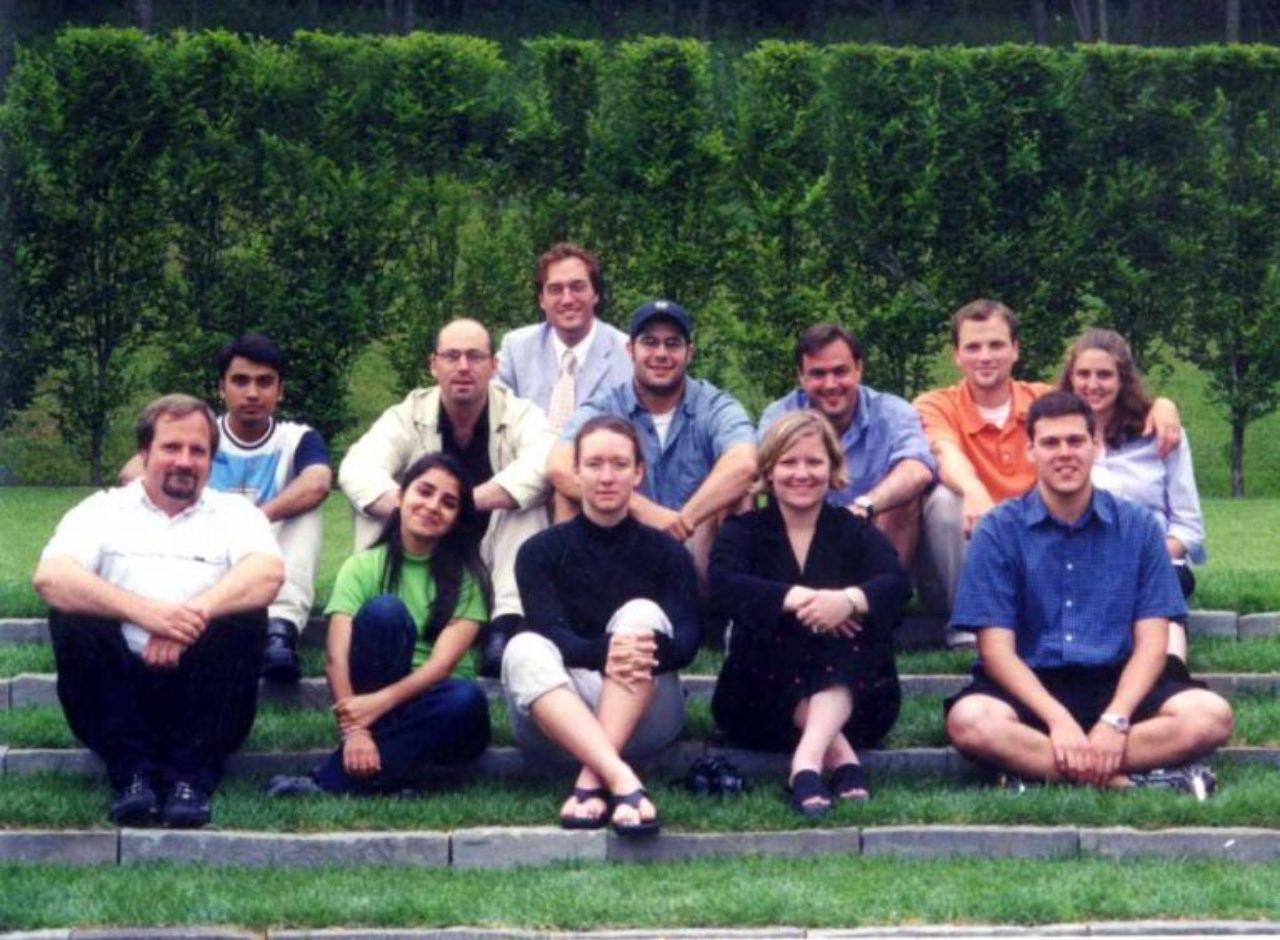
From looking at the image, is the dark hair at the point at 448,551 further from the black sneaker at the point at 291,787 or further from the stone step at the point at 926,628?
the stone step at the point at 926,628

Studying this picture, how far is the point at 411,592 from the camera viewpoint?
8734 millimetres

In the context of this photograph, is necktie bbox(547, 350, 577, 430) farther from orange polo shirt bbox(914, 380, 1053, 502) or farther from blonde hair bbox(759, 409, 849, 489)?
blonde hair bbox(759, 409, 849, 489)

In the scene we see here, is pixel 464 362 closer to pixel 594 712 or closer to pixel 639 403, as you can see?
pixel 639 403

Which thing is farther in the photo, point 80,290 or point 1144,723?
point 80,290

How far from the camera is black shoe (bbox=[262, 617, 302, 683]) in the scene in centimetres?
912

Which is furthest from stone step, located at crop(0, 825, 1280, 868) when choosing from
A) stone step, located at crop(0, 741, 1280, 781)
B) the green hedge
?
the green hedge

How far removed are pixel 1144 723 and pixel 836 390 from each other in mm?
1973

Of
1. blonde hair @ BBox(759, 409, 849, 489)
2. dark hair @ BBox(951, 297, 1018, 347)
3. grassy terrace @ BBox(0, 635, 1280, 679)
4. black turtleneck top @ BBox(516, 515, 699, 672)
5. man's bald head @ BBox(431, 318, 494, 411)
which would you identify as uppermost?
dark hair @ BBox(951, 297, 1018, 347)

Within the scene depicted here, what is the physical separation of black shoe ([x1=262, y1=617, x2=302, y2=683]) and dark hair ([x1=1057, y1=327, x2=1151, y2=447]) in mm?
3062

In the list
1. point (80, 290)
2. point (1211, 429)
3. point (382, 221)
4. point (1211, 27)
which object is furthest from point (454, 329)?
point (1211, 27)

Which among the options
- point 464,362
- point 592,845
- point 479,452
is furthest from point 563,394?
point 592,845

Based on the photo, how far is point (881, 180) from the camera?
14.7 metres

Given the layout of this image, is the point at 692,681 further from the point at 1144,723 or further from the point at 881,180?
the point at 881,180

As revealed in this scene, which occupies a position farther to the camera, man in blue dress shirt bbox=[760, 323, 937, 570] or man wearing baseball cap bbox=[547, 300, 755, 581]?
man in blue dress shirt bbox=[760, 323, 937, 570]
